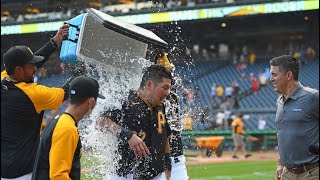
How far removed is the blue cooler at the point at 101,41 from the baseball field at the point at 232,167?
5.84 metres

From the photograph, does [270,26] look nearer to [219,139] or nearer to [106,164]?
[219,139]

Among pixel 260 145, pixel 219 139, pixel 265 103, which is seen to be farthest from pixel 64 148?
pixel 265 103

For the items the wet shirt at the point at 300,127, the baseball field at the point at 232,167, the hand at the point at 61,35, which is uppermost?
the hand at the point at 61,35

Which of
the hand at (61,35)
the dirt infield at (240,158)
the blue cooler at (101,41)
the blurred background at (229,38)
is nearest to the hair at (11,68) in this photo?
the blue cooler at (101,41)

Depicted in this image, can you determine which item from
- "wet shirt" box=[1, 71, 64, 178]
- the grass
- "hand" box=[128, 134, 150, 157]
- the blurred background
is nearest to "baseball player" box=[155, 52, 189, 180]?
"hand" box=[128, 134, 150, 157]

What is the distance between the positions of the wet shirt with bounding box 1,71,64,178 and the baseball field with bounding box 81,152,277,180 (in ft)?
21.4

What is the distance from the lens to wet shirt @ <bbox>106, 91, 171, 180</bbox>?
520 cm

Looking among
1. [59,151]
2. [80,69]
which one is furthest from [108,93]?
[59,151]

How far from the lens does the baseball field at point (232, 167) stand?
13.9m

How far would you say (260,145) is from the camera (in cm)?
2325

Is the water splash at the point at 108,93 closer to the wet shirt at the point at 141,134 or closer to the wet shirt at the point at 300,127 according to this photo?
the wet shirt at the point at 141,134

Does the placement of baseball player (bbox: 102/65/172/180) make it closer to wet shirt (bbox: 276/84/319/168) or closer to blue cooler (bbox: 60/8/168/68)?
blue cooler (bbox: 60/8/168/68)

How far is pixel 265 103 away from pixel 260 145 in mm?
4362

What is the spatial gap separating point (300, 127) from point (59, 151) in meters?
2.59
